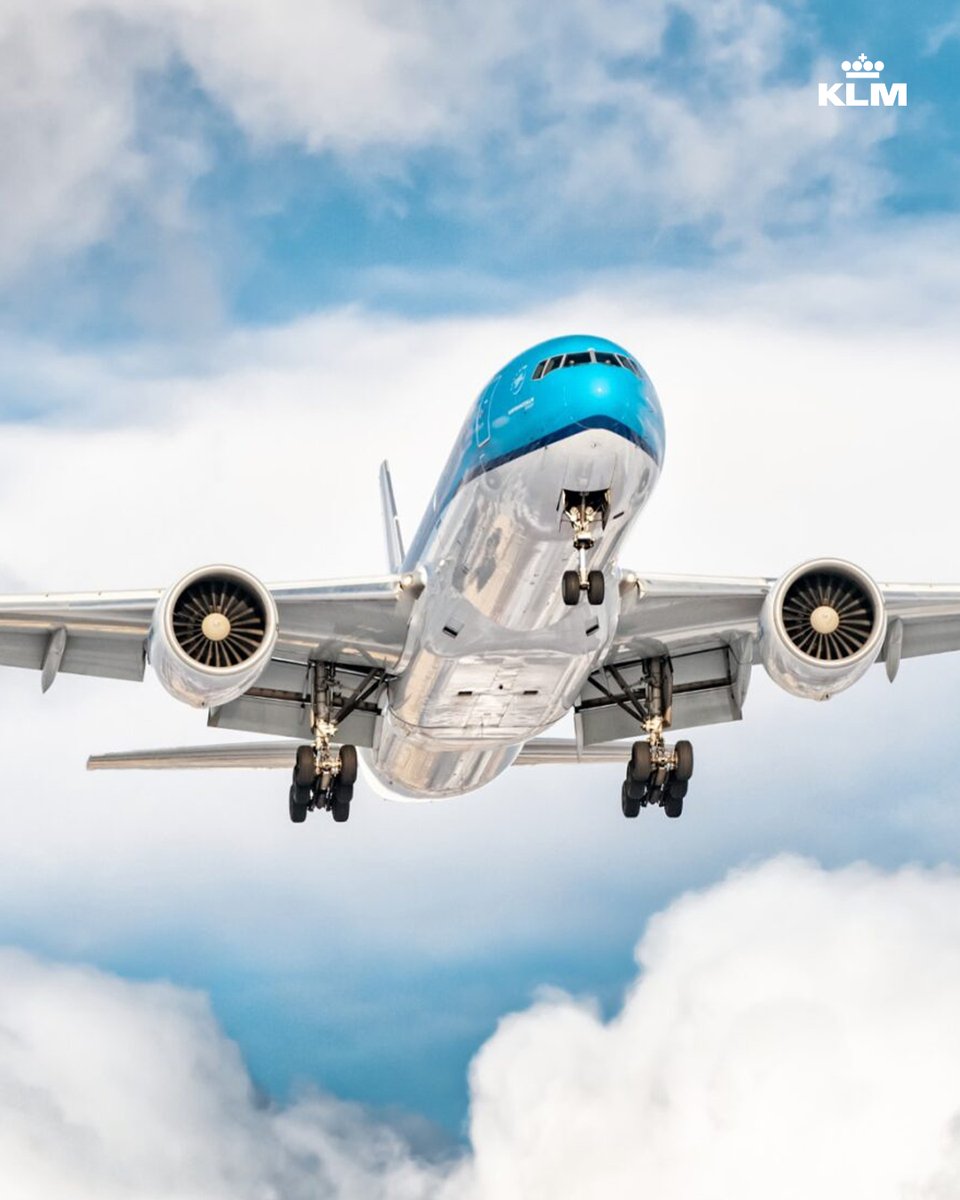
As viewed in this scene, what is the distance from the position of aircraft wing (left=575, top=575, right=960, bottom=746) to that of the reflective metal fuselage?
4.92 feet

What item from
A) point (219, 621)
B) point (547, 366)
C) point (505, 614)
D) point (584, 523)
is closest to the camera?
point (584, 523)

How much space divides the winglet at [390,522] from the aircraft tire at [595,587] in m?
15.1

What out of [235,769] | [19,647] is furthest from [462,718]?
[19,647]

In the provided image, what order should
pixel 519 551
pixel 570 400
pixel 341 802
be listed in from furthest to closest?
pixel 341 802 → pixel 519 551 → pixel 570 400

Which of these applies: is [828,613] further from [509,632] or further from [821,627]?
[509,632]

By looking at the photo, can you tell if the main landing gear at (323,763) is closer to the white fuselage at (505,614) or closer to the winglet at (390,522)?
the white fuselage at (505,614)

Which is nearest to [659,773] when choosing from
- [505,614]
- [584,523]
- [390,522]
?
[505,614]

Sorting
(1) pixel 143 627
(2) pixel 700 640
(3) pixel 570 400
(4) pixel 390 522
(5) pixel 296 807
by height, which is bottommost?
(5) pixel 296 807

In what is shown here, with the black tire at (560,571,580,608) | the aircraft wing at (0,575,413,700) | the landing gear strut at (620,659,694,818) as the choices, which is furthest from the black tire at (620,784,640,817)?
the black tire at (560,571,580,608)

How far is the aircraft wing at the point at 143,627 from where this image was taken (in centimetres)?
2950

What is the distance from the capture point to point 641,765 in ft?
108

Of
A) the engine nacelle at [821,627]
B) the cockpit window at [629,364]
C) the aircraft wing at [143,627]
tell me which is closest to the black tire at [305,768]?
the aircraft wing at [143,627]

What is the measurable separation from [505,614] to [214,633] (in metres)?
3.93

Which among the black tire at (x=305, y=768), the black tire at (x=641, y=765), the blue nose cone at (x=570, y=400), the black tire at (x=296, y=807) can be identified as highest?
the blue nose cone at (x=570, y=400)
